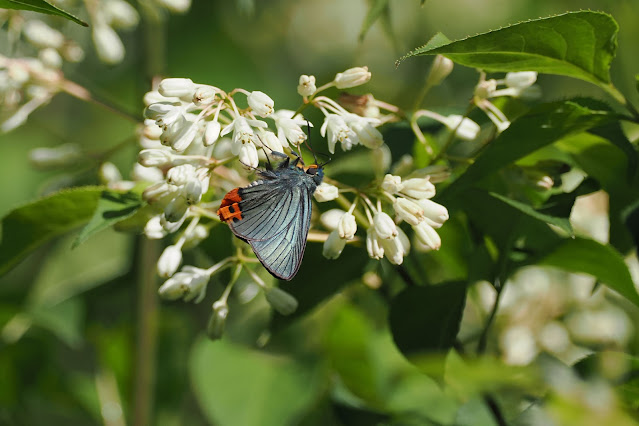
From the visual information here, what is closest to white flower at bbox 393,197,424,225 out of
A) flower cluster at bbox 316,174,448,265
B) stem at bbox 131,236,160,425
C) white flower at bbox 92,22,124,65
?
flower cluster at bbox 316,174,448,265

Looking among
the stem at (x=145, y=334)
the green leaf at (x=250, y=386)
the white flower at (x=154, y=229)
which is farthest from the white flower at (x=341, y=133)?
the green leaf at (x=250, y=386)

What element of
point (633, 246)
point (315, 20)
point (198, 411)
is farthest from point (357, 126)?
point (315, 20)

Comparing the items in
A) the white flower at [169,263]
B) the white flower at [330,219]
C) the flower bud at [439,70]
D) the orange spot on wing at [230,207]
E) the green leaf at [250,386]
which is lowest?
the green leaf at [250,386]

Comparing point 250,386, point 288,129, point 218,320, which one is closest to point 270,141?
point 288,129

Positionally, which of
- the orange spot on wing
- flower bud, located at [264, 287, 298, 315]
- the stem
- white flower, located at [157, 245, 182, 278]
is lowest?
the stem

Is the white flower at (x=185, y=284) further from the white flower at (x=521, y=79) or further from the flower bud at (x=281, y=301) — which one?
the white flower at (x=521, y=79)

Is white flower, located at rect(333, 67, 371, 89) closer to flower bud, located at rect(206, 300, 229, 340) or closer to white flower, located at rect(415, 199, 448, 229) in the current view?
white flower, located at rect(415, 199, 448, 229)
